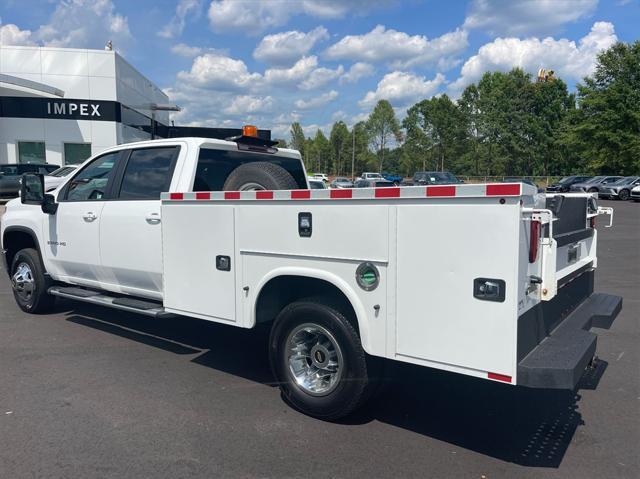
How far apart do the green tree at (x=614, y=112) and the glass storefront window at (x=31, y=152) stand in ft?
150

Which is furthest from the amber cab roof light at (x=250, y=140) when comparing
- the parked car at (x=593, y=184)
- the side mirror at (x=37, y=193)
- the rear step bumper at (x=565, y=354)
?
the parked car at (x=593, y=184)

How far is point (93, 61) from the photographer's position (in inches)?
1117

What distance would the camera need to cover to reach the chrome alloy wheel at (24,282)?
22.5ft

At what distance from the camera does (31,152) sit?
28688 millimetres

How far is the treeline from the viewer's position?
161 ft

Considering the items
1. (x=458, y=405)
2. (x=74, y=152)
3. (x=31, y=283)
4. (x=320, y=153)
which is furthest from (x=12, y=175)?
(x=320, y=153)

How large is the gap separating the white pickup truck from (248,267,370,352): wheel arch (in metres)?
0.01

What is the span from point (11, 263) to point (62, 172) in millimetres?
15817

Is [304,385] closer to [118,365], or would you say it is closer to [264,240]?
[264,240]

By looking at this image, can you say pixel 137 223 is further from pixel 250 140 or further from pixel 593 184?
pixel 593 184

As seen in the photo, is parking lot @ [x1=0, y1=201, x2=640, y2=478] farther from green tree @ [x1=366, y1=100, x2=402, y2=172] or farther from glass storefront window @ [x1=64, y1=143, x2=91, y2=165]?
green tree @ [x1=366, y1=100, x2=402, y2=172]

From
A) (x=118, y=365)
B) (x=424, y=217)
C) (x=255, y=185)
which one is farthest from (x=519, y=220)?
(x=118, y=365)

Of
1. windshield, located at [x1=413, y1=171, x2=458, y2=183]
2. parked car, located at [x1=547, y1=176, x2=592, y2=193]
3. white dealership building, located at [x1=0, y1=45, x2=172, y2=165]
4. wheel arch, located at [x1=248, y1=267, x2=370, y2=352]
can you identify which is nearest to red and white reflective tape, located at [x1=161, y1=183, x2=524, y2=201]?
wheel arch, located at [x1=248, y1=267, x2=370, y2=352]

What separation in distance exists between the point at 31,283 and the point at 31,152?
25217 millimetres
